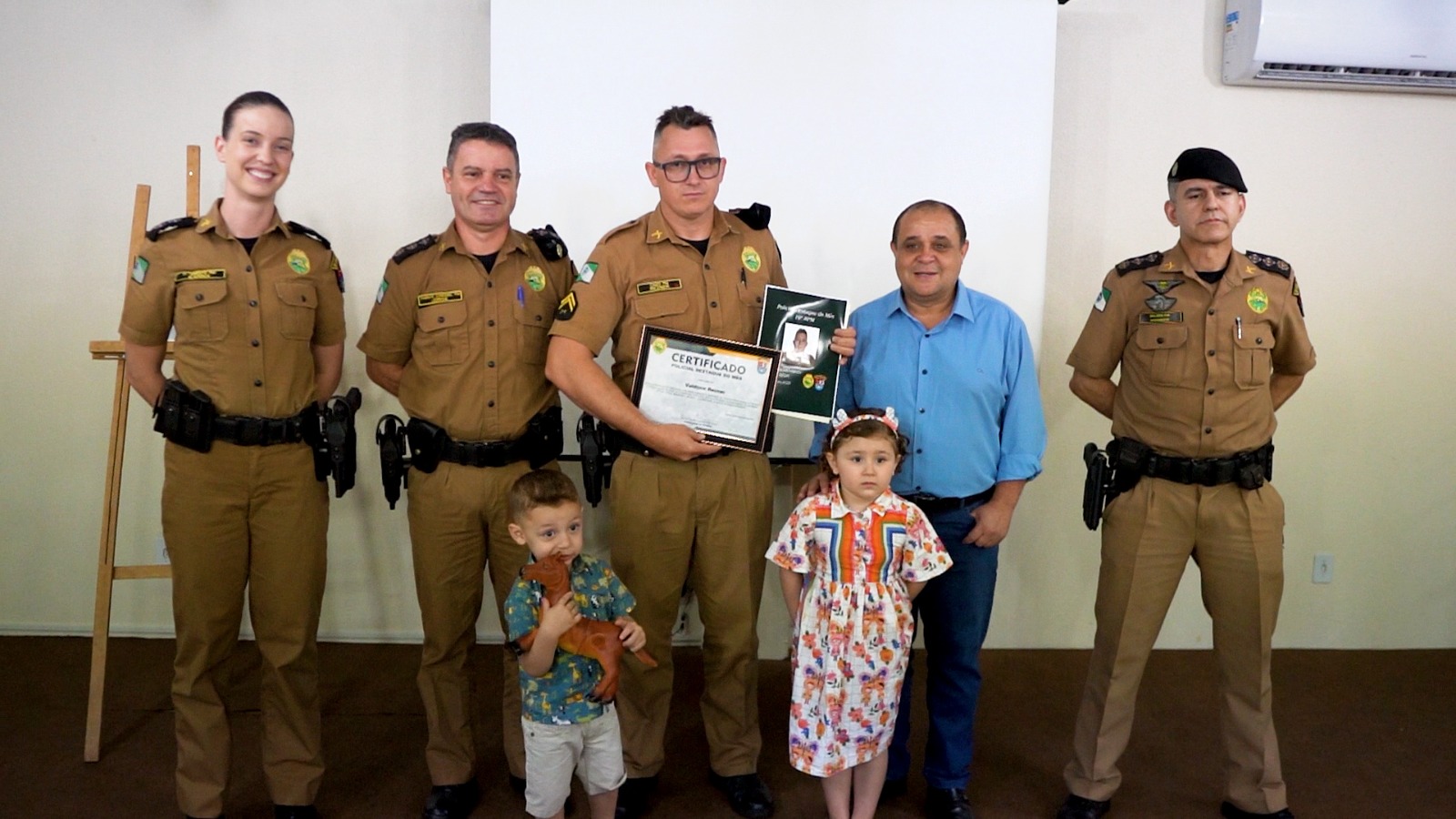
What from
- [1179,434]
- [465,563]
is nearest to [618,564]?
[465,563]

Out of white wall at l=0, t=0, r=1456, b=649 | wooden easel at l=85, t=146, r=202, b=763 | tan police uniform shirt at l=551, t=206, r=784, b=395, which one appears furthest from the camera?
white wall at l=0, t=0, r=1456, b=649

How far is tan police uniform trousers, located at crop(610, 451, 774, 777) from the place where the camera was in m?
2.65

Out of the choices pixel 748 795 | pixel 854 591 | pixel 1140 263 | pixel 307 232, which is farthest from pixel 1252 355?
pixel 307 232

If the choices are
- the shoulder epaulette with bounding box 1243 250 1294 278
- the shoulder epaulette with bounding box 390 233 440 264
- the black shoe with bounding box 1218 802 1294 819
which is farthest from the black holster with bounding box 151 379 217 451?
the black shoe with bounding box 1218 802 1294 819

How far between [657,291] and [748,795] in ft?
4.46

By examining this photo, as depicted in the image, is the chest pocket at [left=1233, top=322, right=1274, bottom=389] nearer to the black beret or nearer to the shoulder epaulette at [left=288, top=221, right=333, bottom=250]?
the black beret

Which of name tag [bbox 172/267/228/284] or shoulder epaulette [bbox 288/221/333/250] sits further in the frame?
shoulder epaulette [bbox 288/221/333/250]

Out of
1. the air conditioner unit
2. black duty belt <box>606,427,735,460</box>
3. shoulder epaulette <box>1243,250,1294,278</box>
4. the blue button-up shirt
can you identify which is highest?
the air conditioner unit

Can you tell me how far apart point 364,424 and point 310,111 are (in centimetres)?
116

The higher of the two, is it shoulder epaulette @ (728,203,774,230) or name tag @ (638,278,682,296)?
shoulder epaulette @ (728,203,774,230)

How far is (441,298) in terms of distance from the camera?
8.77 ft

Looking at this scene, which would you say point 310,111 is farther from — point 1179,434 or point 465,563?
point 1179,434

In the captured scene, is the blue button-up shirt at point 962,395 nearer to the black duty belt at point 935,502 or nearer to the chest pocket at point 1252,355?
the black duty belt at point 935,502

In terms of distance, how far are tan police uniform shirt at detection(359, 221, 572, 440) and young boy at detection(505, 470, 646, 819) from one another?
0.41m
